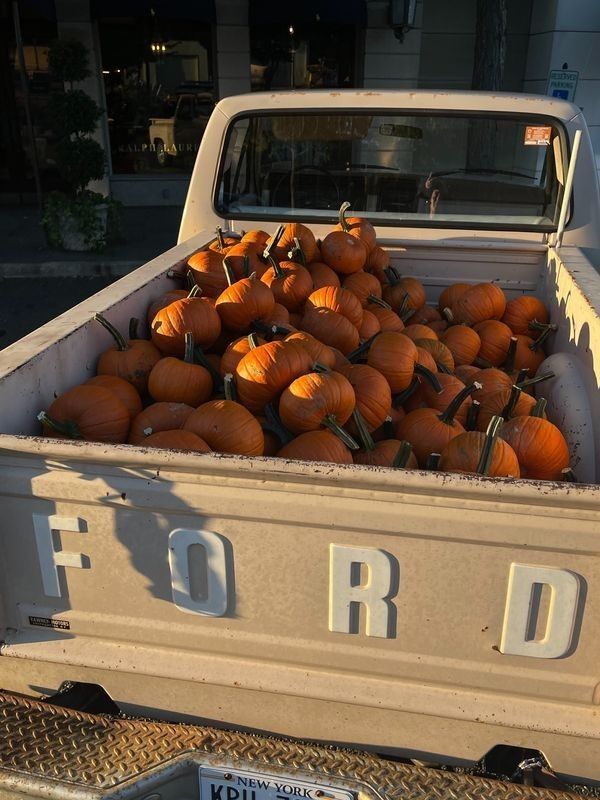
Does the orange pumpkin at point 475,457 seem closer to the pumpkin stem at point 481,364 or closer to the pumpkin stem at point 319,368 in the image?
the pumpkin stem at point 319,368

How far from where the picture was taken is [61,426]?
6.77 feet

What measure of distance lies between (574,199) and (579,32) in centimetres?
1132

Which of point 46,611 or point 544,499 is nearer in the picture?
point 544,499

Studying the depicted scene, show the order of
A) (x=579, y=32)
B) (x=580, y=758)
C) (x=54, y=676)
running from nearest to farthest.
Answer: (x=580, y=758)
(x=54, y=676)
(x=579, y=32)

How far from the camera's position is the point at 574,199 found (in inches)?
143

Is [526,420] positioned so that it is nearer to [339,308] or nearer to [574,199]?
[339,308]

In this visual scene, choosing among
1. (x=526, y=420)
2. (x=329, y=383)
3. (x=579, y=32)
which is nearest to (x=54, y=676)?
(x=329, y=383)

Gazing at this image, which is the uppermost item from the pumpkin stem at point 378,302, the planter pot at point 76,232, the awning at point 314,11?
the awning at point 314,11

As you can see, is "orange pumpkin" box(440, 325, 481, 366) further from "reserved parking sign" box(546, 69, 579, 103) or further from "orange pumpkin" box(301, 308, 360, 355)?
"reserved parking sign" box(546, 69, 579, 103)

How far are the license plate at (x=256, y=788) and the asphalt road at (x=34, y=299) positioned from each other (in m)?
6.05

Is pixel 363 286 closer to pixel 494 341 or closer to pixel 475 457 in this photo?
pixel 494 341

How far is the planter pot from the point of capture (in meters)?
9.96

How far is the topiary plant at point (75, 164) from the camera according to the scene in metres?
9.77

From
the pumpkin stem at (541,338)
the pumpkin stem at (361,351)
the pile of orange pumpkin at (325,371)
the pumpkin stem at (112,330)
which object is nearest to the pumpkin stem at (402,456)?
the pile of orange pumpkin at (325,371)
